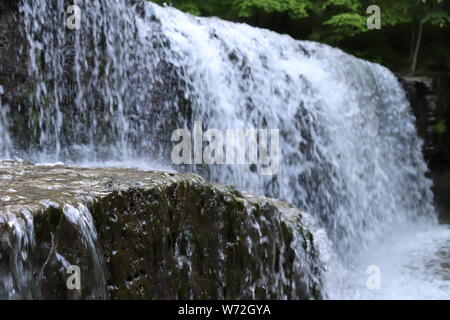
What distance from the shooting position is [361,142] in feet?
32.1

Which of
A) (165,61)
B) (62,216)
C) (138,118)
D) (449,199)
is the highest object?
(165,61)

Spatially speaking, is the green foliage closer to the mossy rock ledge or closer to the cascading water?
the cascading water

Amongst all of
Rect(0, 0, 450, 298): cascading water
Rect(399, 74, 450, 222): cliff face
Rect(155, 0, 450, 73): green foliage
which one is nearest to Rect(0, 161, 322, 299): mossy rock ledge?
Rect(0, 0, 450, 298): cascading water

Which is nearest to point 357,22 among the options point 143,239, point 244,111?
point 244,111

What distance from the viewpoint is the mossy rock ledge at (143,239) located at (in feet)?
7.86

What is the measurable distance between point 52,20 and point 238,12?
729 cm

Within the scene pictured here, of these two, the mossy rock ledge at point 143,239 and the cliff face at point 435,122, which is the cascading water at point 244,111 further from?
the mossy rock ledge at point 143,239

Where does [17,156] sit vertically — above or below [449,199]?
above

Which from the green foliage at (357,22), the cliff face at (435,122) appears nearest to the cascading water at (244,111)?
the cliff face at (435,122)

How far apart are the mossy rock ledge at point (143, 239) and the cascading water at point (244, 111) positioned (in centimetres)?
112
